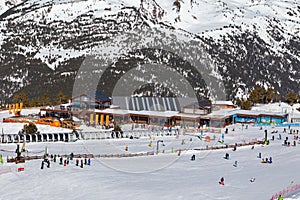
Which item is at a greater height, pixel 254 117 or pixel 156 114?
pixel 156 114

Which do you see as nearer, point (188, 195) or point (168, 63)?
point (188, 195)

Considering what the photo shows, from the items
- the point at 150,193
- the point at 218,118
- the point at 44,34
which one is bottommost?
the point at 150,193

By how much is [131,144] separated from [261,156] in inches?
591

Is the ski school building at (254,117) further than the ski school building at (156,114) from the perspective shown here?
Yes

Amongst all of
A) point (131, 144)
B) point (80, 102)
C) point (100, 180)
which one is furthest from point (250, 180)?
point (80, 102)

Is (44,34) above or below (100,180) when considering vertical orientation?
above

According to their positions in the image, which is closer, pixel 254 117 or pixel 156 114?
pixel 156 114

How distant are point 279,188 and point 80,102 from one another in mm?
43827

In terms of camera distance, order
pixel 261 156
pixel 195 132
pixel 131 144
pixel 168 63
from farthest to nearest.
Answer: pixel 168 63 → pixel 195 132 → pixel 131 144 → pixel 261 156

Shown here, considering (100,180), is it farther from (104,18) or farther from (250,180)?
(104,18)

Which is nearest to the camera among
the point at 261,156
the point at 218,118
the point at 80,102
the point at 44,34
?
the point at 261,156

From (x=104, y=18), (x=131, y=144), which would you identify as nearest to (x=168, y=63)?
(x=104, y=18)

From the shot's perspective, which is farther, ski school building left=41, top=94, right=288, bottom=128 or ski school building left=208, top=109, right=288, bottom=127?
ski school building left=208, top=109, right=288, bottom=127

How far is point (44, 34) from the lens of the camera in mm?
196500
